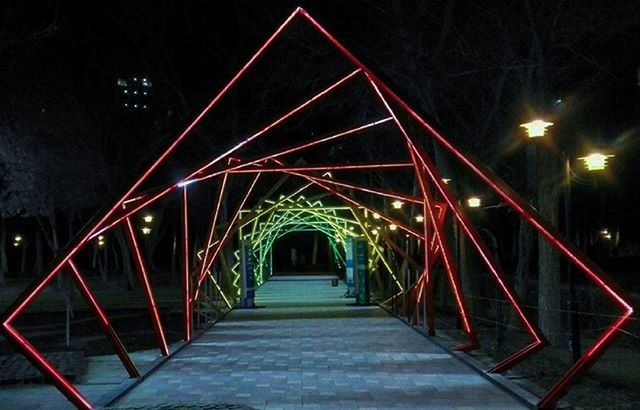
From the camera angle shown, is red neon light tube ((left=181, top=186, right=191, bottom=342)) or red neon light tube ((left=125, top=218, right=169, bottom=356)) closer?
red neon light tube ((left=125, top=218, right=169, bottom=356))

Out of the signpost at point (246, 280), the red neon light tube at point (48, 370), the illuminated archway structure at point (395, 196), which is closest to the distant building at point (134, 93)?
the signpost at point (246, 280)

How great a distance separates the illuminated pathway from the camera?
1144 cm

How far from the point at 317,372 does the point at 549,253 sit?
16.7ft

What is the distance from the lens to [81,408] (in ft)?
34.1

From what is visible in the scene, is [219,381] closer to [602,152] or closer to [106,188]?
[602,152]

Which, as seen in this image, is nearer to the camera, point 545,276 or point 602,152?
point 602,152

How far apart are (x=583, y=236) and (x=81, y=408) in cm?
5776

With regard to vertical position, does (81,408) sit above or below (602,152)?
below

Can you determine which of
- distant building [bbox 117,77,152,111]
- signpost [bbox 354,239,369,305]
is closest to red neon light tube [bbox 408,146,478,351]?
signpost [bbox 354,239,369,305]

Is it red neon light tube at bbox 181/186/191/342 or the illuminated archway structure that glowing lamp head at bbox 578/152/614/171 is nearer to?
the illuminated archway structure

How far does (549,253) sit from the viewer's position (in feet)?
54.3

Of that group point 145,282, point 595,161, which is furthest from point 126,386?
point 595,161

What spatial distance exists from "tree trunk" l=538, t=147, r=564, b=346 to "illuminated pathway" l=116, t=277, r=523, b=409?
2.06 metres

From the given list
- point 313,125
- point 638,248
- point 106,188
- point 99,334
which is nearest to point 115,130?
point 106,188
